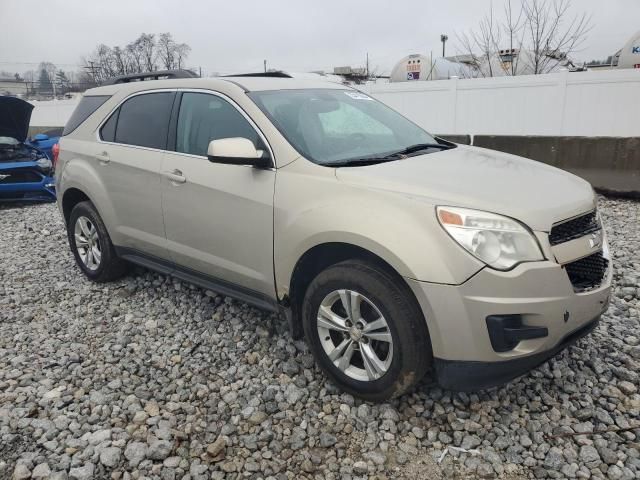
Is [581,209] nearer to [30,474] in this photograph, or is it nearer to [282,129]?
[282,129]

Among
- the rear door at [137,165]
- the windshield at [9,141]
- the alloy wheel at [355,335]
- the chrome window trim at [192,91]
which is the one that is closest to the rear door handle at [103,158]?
the rear door at [137,165]

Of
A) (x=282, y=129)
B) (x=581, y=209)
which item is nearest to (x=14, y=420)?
(x=282, y=129)

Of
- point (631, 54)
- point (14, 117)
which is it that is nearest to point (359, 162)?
point (14, 117)

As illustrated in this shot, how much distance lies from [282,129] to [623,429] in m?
2.47

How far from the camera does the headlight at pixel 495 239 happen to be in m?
2.36

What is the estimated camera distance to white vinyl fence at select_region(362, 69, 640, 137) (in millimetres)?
9852

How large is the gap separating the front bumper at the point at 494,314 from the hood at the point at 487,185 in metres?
0.29

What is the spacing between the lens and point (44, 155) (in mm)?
9164

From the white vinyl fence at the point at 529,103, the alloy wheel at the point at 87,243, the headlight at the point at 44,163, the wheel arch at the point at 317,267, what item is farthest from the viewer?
the white vinyl fence at the point at 529,103

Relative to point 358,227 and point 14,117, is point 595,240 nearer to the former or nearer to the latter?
point 358,227

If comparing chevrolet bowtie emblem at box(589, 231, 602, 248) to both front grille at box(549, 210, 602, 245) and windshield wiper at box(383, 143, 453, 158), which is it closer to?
front grille at box(549, 210, 602, 245)

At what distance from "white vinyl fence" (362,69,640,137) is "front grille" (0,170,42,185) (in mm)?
8247

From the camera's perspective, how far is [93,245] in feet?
15.5

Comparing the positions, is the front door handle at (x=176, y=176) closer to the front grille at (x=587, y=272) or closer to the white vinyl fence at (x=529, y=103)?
the front grille at (x=587, y=272)
